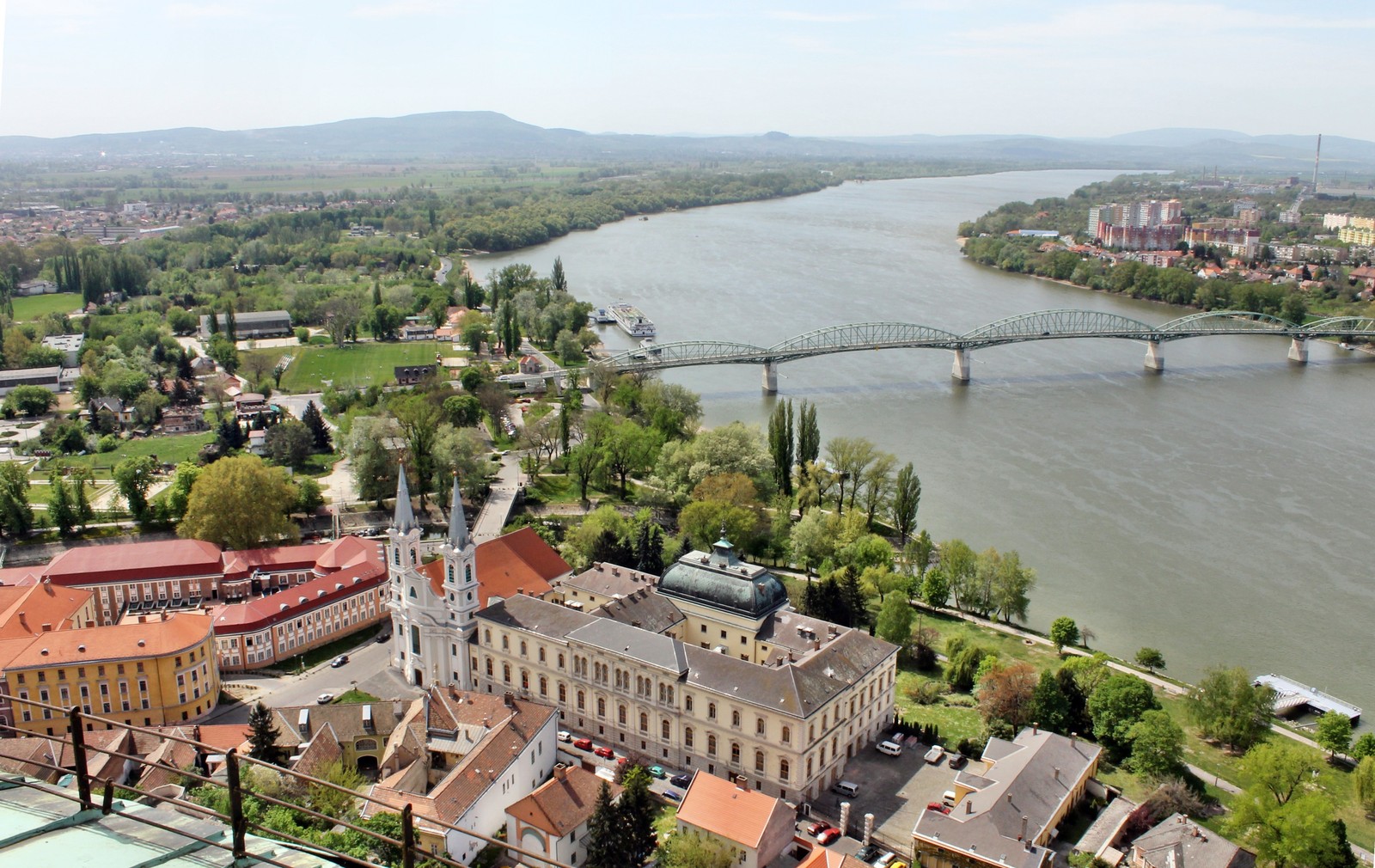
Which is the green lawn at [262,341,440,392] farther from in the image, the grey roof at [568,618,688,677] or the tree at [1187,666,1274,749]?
the tree at [1187,666,1274,749]

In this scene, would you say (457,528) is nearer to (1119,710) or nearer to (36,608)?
(36,608)

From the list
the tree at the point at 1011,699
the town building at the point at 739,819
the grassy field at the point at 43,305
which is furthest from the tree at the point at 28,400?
the tree at the point at 1011,699

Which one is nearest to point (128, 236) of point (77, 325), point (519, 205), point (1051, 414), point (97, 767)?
point (519, 205)

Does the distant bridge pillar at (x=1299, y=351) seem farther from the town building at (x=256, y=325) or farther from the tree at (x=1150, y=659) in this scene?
the town building at (x=256, y=325)

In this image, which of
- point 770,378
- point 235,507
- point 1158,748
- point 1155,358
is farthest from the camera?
point 1155,358

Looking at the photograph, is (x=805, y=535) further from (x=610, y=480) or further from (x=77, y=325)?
(x=77, y=325)

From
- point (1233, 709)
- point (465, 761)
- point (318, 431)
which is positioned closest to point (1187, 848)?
point (1233, 709)
